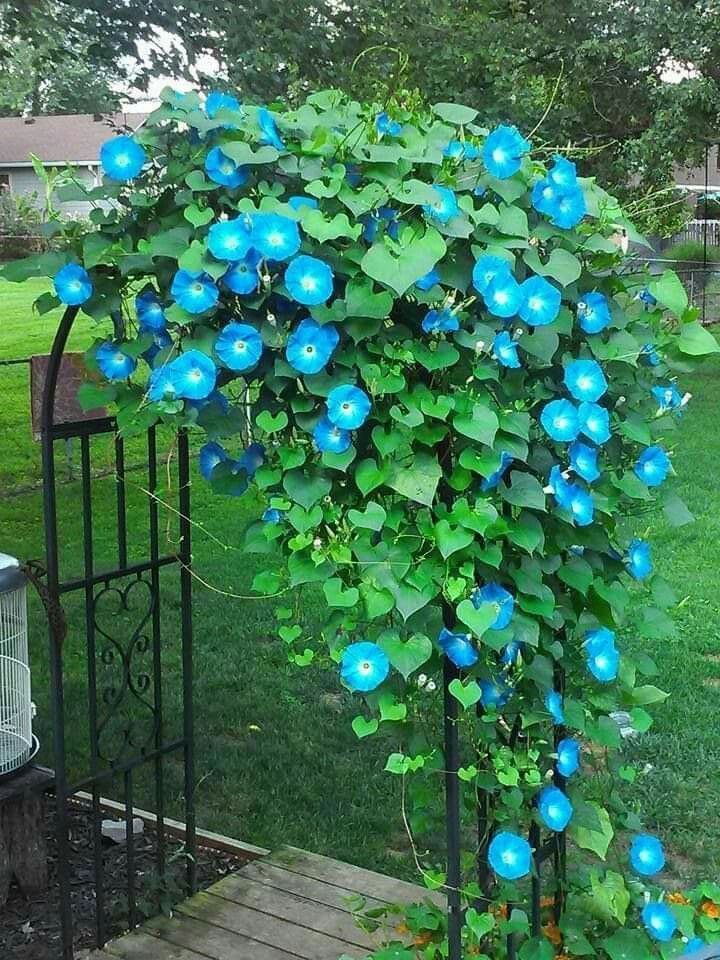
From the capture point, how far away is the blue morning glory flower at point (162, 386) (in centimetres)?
172

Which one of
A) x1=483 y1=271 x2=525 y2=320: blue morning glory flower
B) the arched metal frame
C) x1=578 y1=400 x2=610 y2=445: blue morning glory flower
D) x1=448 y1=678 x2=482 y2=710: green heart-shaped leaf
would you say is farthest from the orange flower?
x1=483 y1=271 x2=525 y2=320: blue morning glory flower

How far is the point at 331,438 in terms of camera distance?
1.72 m

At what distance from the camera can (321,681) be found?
470 cm

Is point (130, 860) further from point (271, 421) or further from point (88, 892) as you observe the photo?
point (271, 421)

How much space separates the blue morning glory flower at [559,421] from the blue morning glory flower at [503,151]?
1.19 feet

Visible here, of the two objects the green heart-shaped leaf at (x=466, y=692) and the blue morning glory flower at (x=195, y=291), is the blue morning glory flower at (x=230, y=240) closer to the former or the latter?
the blue morning glory flower at (x=195, y=291)

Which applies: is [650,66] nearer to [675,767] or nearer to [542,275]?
[675,767]

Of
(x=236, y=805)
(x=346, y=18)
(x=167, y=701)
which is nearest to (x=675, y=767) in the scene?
(x=236, y=805)

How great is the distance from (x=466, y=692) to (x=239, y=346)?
643 millimetres

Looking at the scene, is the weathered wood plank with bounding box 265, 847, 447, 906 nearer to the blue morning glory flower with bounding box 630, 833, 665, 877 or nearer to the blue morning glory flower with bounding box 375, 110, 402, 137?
the blue morning glory flower with bounding box 630, 833, 665, 877

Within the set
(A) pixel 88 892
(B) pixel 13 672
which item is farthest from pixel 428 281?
(A) pixel 88 892

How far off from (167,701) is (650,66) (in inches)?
354

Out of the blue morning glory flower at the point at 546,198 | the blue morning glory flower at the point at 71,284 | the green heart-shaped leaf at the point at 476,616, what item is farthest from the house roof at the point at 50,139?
the green heart-shaped leaf at the point at 476,616

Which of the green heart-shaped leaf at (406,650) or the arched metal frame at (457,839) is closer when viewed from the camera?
the green heart-shaped leaf at (406,650)
